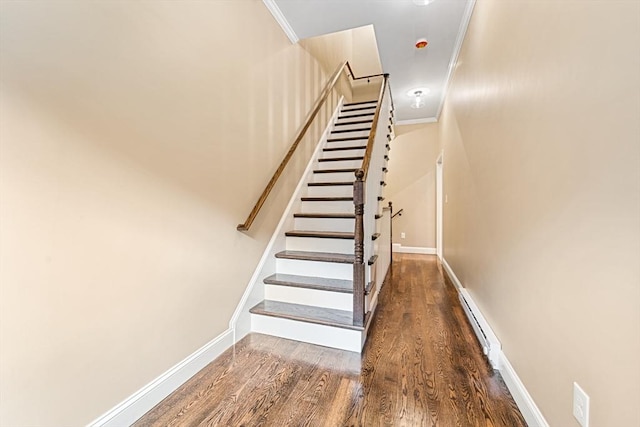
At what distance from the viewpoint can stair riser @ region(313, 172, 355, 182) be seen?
3.43 m

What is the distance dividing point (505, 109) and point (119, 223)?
214 centimetres

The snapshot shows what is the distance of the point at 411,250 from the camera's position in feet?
19.0

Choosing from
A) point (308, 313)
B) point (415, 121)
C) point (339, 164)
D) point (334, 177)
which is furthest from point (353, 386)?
point (415, 121)

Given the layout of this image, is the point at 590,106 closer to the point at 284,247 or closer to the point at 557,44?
the point at 557,44

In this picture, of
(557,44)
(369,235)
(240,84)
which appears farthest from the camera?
(369,235)

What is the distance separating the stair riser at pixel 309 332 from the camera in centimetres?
195

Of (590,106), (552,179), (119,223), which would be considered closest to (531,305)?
(552,179)

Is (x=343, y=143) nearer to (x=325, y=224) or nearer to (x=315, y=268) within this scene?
(x=325, y=224)

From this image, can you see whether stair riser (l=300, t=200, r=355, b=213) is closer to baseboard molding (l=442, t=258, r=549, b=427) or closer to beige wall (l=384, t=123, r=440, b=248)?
baseboard molding (l=442, t=258, r=549, b=427)

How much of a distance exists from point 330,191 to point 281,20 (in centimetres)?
178

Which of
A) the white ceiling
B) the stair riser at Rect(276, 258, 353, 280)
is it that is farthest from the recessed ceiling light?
the stair riser at Rect(276, 258, 353, 280)

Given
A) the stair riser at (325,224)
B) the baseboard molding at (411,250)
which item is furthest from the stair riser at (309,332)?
the baseboard molding at (411,250)

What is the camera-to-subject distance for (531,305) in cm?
132

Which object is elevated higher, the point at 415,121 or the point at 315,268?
the point at 415,121
